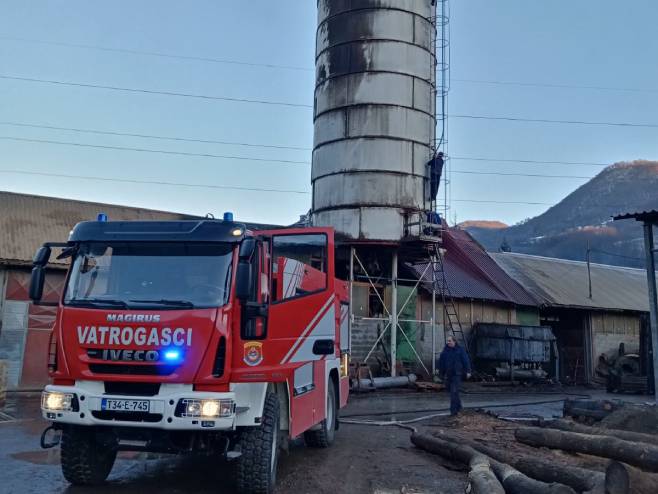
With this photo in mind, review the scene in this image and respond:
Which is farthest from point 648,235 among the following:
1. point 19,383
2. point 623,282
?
point 623,282

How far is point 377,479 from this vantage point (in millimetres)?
8188

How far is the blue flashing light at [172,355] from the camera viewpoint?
21.1 ft

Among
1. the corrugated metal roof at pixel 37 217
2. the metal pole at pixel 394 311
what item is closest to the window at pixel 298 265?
the metal pole at pixel 394 311

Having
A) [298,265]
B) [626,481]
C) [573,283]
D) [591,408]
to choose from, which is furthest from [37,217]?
[573,283]

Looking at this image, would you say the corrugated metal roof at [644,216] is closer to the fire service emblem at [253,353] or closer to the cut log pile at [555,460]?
the cut log pile at [555,460]

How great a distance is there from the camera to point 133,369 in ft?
Result: 21.4

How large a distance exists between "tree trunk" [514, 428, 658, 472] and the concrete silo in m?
13.1

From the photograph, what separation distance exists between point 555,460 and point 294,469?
12.1 ft

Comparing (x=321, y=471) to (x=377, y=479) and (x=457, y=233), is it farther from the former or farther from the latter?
(x=457, y=233)

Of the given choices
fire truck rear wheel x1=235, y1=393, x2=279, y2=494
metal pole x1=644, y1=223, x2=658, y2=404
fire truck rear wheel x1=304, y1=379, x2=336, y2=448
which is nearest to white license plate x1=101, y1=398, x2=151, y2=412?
fire truck rear wheel x1=235, y1=393, x2=279, y2=494

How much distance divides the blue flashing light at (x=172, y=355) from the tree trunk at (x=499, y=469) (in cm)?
367

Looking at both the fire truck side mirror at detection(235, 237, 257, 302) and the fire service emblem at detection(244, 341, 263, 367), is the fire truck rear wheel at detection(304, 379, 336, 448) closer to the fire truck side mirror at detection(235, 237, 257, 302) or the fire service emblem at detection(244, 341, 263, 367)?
the fire service emblem at detection(244, 341, 263, 367)

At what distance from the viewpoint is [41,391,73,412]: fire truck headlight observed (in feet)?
21.6

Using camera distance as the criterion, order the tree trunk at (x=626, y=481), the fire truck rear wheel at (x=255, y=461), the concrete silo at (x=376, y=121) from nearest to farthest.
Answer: the tree trunk at (x=626, y=481) → the fire truck rear wheel at (x=255, y=461) → the concrete silo at (x=376, y=121)
